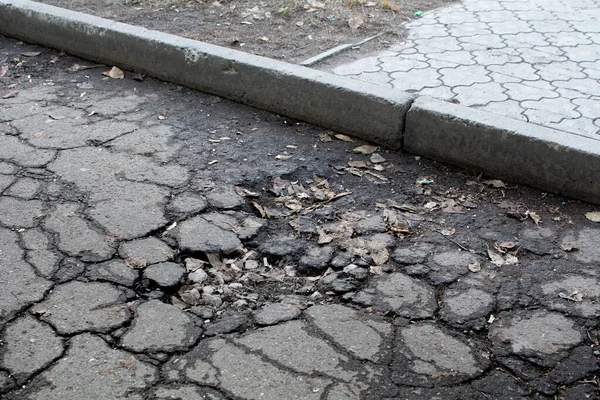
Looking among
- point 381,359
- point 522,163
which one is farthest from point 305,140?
point 381,359

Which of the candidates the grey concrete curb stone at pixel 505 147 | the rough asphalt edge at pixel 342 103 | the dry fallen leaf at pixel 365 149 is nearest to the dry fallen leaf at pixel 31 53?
the rough asphalt edge at pixel 342 103

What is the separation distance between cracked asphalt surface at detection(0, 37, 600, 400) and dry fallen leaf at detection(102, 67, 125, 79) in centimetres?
71

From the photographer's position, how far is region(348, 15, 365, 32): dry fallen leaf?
536 cm

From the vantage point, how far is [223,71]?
4.46m

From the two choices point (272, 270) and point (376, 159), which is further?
point (376, 159)

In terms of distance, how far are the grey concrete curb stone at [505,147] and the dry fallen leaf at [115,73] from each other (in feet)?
6.73

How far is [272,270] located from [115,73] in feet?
8.09

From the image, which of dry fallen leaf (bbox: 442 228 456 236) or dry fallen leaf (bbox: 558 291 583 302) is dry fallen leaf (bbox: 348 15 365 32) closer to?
dry fallen leaf (bbox: 442 228 456 236)

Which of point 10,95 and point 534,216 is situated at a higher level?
point 534,216

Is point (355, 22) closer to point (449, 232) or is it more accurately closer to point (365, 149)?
point (365, 149)

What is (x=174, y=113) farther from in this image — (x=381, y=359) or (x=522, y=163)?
(x=381, y=359)

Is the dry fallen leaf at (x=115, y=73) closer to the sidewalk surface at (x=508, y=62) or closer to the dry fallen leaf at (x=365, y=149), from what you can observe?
the sidewalk surface at (x=508, y=62)

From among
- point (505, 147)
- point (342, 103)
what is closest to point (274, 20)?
point (342, 103)

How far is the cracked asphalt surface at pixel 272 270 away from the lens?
7.90 feet
